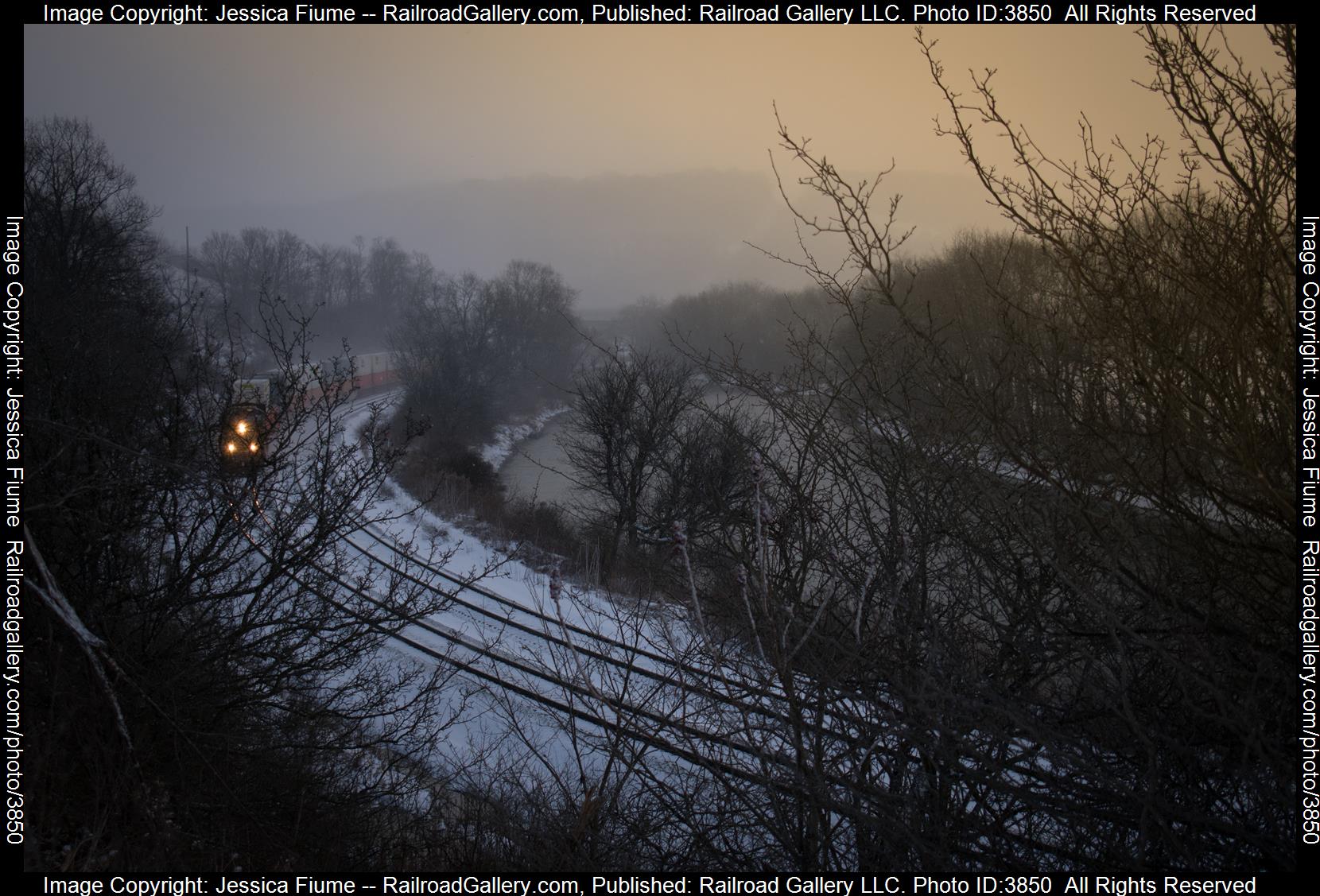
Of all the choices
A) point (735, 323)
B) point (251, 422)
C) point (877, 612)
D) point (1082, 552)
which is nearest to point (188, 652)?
point (251, 422)

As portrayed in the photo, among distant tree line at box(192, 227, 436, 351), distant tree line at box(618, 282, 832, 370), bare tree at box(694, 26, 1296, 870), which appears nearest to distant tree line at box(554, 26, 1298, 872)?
bare tree at box(694, 26, 1296, 870)

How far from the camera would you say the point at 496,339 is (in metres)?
35.1

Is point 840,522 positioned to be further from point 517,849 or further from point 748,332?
point 748,332

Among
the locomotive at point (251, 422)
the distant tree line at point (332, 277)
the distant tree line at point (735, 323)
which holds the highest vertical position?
the distant tree line at point (332, 277)

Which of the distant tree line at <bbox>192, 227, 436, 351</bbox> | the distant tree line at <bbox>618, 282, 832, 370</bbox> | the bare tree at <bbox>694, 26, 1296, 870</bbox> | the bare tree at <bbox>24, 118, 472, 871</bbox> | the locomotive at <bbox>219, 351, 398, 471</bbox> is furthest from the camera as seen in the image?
the distant tree line at <bbox>192, 227, 436, 351</bbox>

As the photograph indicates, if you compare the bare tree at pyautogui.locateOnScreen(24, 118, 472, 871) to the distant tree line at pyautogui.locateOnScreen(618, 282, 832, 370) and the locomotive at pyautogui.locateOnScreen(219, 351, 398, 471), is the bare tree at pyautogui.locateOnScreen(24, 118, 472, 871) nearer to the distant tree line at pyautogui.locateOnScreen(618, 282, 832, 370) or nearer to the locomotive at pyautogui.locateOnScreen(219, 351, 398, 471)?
the locomotive at pyautogui.locateOnScreen(219, 351, 398, 471)

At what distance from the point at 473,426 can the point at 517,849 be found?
23727 mm

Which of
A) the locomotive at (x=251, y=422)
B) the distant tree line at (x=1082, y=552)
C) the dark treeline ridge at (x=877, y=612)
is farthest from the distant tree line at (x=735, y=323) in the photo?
the locomotive at (x=251, y=422)

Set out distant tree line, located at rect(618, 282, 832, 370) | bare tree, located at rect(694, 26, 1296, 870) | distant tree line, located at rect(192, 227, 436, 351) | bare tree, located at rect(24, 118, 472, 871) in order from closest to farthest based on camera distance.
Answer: bare tree, located at rect(694, 26, 1296, 870) < bare tree, located at rect(24, 118, 472, 871) < distant tree line, located at rect(618, 282, 832, 370) < distant tree line, located at rect(192, 227, 436, 351)

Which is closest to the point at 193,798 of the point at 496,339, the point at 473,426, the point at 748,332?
the point at 748,332

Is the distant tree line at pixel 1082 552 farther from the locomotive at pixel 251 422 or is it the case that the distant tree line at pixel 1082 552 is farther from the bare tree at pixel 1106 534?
the locomotive at pixel 251 422

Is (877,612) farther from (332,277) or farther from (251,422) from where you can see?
(332,277)

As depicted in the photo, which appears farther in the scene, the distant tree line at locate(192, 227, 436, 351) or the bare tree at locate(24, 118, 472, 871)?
the distant tree line at locate(192, 227, 436, 351)

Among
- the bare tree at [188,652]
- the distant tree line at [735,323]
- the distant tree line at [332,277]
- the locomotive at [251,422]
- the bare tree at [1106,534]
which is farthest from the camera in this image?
the distant tree line at [332,277]
